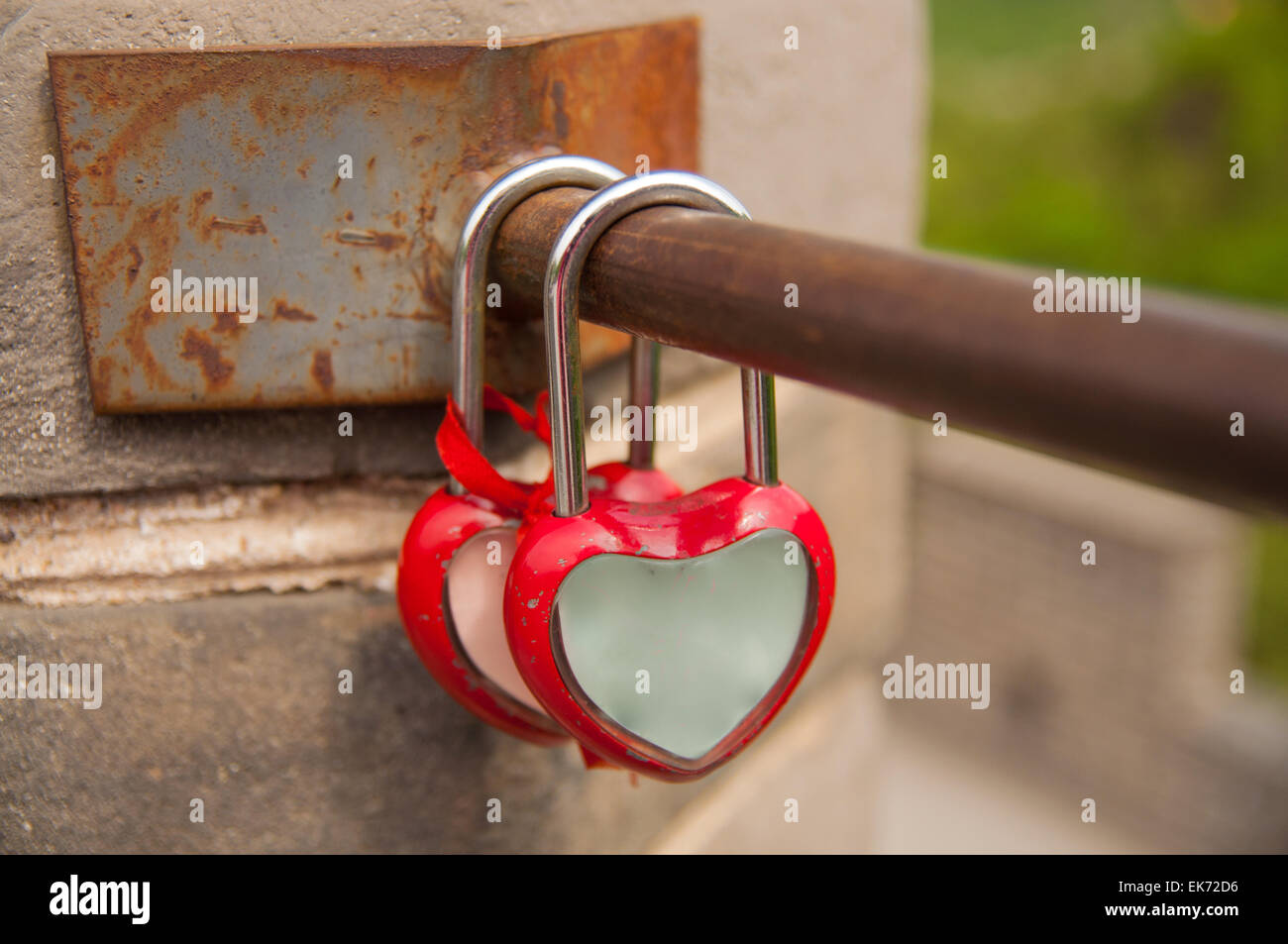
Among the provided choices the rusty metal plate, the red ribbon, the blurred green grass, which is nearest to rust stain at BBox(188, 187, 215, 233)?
the rusty metal plate

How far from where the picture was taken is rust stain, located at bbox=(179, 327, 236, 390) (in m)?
0.39

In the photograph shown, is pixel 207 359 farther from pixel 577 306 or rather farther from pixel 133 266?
pixel 577 306

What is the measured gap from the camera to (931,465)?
147 inches

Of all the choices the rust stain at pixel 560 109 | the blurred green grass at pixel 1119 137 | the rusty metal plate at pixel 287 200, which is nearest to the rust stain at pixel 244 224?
the rusty metal plate at pixel 287 200

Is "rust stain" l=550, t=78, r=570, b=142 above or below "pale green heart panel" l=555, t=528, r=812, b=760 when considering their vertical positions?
above

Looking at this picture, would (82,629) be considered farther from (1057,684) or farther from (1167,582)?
(1057,684)

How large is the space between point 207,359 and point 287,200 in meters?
0.06

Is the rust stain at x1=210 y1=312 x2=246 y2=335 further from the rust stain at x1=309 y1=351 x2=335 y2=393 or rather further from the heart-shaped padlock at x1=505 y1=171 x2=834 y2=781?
the heart-shaped padlock at x1=505 y1=171 x2=834 y2=781

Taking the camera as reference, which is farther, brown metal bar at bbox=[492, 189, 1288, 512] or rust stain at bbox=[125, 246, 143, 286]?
rust stain at bbox=[125, 246, 143, 286]

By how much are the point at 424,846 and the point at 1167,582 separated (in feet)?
10.00

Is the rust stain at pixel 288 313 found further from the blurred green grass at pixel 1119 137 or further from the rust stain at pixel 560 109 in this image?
the blurred green grass at pixel 1119 137

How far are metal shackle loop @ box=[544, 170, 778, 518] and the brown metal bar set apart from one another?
13 millimetres

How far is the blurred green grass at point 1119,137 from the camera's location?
4418 mm

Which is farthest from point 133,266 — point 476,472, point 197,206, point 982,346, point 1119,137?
point 1119,137
